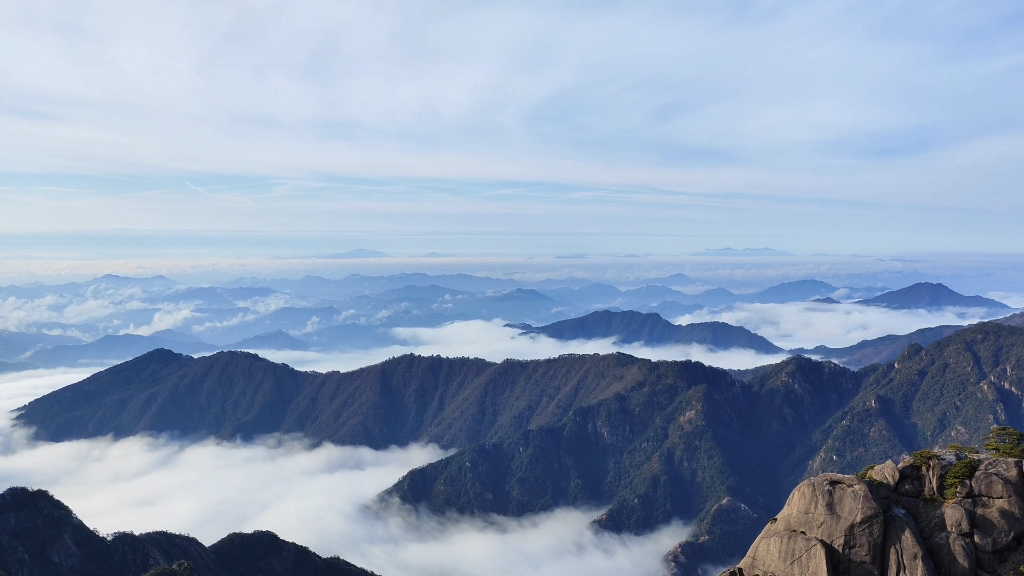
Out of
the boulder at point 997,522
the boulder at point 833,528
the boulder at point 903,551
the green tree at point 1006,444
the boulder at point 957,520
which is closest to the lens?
the boulder at point 903,551

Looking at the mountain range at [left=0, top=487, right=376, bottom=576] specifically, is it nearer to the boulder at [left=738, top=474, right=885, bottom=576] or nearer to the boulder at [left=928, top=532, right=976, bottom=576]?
the boulder at [left=738, top=474, right=885, bottom=576]

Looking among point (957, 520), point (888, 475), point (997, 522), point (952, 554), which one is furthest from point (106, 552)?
point (997, 522)

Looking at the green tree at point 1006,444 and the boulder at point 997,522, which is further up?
the green tree at point 1006,444

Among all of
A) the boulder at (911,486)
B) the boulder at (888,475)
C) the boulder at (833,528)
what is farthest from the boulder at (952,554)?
the boulder at (888,475)

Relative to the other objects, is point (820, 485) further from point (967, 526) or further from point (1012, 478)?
point (1012, 478)

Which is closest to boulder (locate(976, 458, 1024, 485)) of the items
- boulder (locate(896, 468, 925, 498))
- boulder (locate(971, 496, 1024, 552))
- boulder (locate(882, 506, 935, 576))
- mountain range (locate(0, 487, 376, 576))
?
boulder (locate(971, 496, 1024, 552))

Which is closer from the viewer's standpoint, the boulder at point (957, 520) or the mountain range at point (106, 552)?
the boulder at point (957, 520)

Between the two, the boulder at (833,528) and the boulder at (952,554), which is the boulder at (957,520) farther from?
the boulder at (833,528)

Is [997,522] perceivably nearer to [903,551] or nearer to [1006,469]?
[1006,469]
